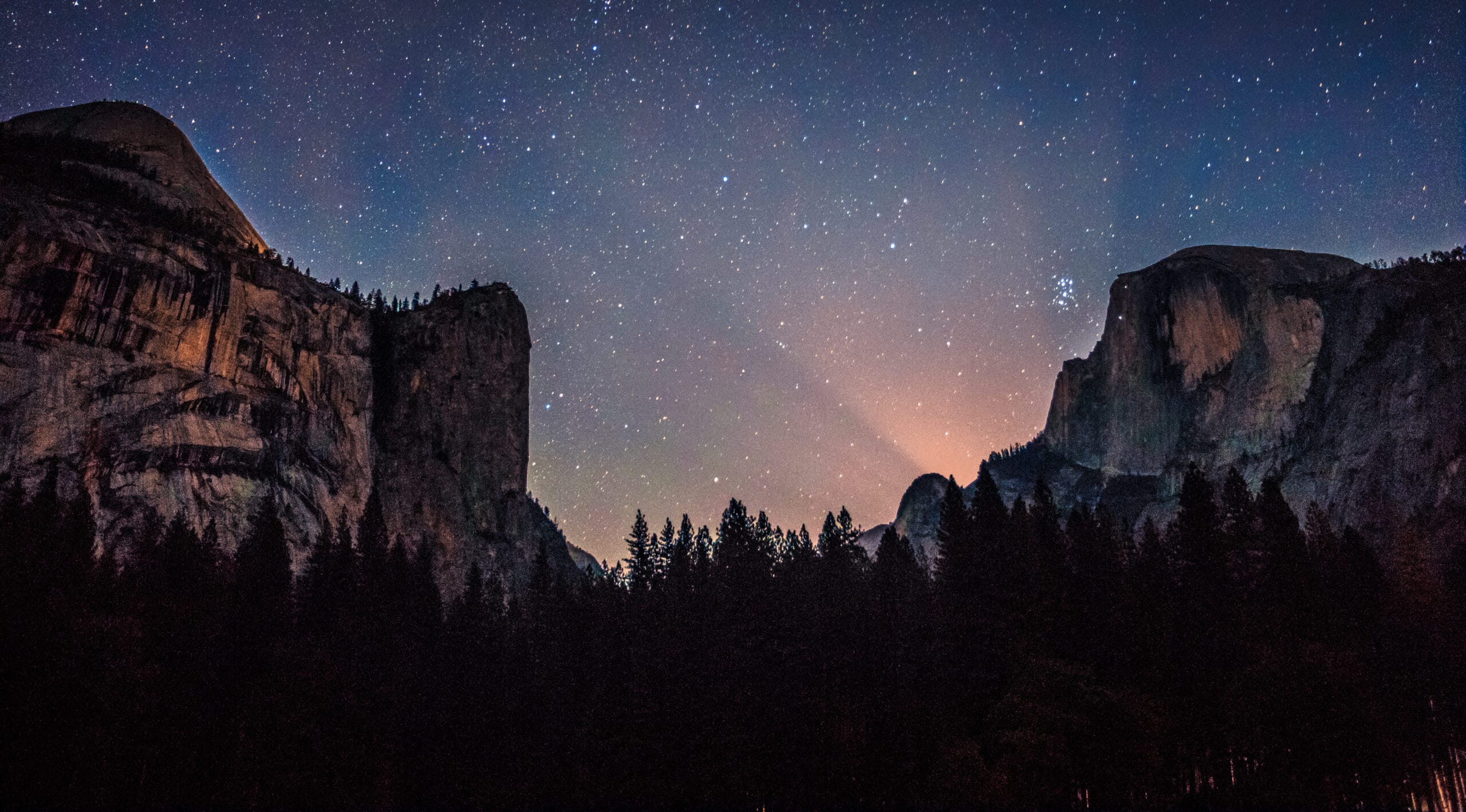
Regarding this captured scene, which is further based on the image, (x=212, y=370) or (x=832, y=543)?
(x=212, y=370)

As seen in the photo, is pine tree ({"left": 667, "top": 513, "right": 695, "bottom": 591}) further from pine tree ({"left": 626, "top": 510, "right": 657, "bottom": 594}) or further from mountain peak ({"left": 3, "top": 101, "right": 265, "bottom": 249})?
mountain peak ({"left": 3, "top": 101, "right": 265, "bottom": 249})

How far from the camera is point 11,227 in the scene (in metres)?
82.8

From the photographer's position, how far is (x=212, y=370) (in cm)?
9619

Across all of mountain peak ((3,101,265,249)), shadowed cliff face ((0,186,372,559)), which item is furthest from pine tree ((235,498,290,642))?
mountain peak ((3,101,265,249))

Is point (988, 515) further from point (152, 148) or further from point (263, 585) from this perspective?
point (152, 148)

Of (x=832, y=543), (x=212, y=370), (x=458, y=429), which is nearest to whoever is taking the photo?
(x=832, y=543)

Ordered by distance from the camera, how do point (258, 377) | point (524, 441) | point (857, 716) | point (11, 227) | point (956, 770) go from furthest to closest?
point (524, 441) → point (258, 377) → point (11, 227) → point (857, 716) → point (956, 770)

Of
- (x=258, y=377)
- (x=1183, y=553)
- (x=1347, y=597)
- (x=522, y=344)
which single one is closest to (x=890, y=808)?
(x=1183, y=553)

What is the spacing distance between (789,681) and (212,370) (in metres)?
75.5

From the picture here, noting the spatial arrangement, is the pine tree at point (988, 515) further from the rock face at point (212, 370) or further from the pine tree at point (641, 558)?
the rock face at point (212, 370)

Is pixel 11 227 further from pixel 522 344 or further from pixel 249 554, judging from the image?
pixel 522 344

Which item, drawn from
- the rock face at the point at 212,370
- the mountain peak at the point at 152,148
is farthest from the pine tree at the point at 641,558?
the mountain peak at the point at 152,148

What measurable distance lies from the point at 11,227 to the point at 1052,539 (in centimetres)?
9470

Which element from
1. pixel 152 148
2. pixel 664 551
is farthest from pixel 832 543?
pixel 152 148
